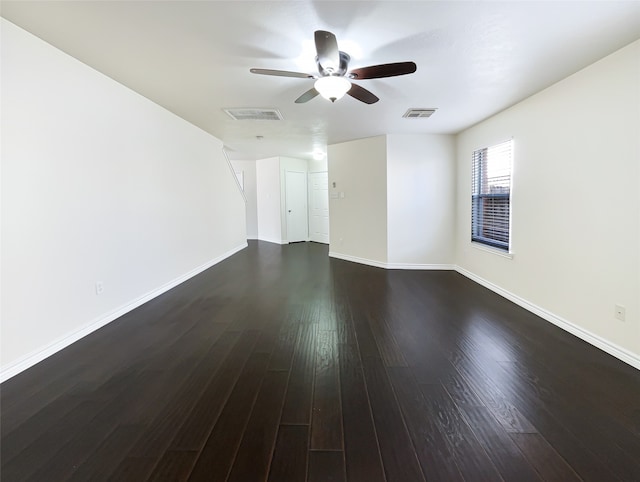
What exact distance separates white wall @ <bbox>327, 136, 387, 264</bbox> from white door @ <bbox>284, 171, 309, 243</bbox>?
2.23 metres

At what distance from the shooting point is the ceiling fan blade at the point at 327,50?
1.76m

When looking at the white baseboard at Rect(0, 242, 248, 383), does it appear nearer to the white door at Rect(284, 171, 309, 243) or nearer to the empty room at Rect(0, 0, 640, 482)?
the empty room at Rect(0, 0, 640, 482)

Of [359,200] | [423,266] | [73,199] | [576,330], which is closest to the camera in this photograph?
[73,199]

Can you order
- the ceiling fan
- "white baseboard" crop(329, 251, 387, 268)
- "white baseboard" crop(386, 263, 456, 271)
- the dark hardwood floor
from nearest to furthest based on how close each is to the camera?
the dark hardwood floor → the ceiling fan → "white baseboard" crop(386, 263, 456, 271) → "white baseboard" crop(329, 251, 387, 268)

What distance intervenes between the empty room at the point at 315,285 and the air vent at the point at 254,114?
55mm

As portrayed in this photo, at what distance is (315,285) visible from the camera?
4.26 m

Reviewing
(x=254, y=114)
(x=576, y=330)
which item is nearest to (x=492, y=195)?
(x=576, y=330)

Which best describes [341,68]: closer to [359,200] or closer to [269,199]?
[359,200]

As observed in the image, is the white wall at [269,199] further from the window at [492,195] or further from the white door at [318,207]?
the window at [492,195]

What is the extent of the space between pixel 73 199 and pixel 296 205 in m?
6.05

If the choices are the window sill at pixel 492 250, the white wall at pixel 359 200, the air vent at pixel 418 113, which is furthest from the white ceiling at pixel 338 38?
the white wall at pixel 359 200

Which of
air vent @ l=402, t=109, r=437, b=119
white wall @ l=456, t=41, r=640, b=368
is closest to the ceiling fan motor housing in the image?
air vent @ l=402, t=109, r=437, b=119

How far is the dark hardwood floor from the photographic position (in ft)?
4.50

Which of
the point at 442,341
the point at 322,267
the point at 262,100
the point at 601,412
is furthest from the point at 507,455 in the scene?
the point at 322,267
